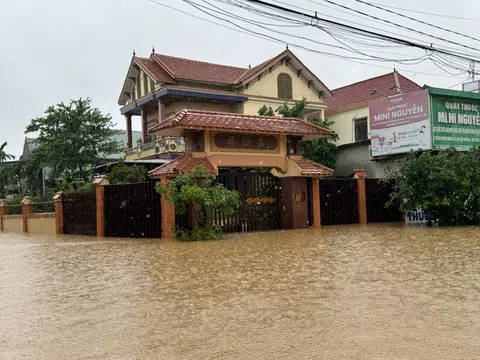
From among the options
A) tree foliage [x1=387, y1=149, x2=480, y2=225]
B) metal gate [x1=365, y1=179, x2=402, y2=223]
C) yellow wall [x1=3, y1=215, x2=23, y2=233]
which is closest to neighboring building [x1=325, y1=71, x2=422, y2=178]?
metal gate [x1=365, y1=179, x2=402, y2=223]

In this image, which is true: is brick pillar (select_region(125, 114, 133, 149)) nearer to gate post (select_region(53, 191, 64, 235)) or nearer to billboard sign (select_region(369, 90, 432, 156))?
gate post (select_region(53, 191, 64, 235))

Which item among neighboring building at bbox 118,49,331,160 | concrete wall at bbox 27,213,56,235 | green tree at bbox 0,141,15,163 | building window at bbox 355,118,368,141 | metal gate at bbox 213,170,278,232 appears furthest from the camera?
green tree at bbox 0,141,15,163

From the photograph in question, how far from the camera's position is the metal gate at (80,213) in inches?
662

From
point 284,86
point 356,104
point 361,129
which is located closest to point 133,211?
point 284,86

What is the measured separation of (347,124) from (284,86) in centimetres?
410

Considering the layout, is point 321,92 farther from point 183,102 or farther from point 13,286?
point 13,286

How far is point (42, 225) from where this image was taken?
66.7 feet

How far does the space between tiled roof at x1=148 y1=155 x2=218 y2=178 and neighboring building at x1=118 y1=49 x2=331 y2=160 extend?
11.1 m

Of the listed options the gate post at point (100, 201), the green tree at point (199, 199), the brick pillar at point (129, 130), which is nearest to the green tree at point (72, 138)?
the brick pillar at point (129, 130)

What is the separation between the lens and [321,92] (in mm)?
30094

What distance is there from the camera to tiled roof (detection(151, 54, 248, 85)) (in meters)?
26.6

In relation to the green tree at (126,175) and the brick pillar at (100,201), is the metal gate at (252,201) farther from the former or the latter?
the green tree at (126,175)

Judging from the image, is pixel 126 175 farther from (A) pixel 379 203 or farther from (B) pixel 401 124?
(B) pixel 401 124

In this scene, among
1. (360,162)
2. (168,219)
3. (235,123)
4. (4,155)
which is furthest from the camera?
(4,155)
